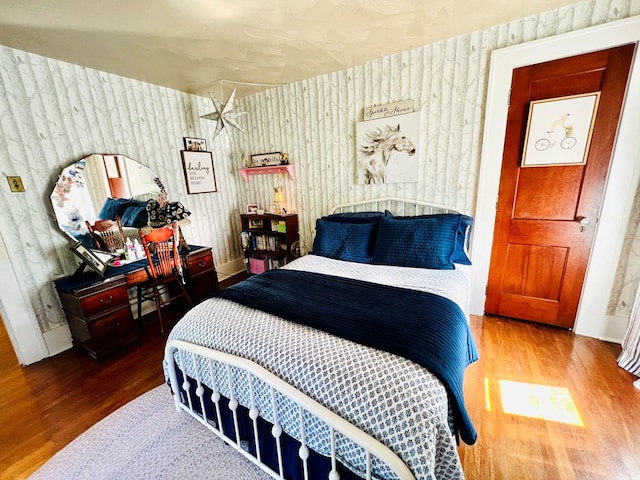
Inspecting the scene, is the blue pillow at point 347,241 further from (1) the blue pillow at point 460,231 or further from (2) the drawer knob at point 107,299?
(2) the drawer knob at point 107,299

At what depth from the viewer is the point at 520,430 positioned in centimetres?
142

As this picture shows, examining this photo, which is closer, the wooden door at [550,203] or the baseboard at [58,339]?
the wooden door at [550,203]

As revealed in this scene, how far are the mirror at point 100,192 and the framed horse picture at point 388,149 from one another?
7.37 ft

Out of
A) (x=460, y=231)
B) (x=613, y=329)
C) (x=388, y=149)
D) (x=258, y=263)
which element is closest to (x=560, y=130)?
(x=460, y=231)

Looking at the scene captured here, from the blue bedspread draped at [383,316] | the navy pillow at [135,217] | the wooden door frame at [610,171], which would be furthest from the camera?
the navy pillow at [135,217]

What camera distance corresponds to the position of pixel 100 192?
2.49 m

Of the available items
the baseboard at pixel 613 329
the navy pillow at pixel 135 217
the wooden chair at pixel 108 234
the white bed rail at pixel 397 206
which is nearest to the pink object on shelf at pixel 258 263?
the white bed rail at pixel 397 206

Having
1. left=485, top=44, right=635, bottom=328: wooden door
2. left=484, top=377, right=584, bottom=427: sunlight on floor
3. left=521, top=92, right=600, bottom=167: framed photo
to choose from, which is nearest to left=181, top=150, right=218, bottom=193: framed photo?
left=485, top=44, right=635, bottom=328: wooden door

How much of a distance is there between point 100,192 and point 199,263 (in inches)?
43.2

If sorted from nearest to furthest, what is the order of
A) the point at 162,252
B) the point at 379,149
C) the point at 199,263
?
1. the point at 162,252
2. the point at 379,149
3. the point at 199,263

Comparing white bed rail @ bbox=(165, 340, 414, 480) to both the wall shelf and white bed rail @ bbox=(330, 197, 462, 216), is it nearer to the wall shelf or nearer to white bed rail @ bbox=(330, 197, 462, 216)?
white bed rail @ bbox=(330, 197, 462, 216)

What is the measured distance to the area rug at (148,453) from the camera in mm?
1317

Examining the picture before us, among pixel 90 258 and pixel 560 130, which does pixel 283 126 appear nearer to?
pixel 90 258

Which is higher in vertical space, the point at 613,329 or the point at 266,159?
the point at 266,159
